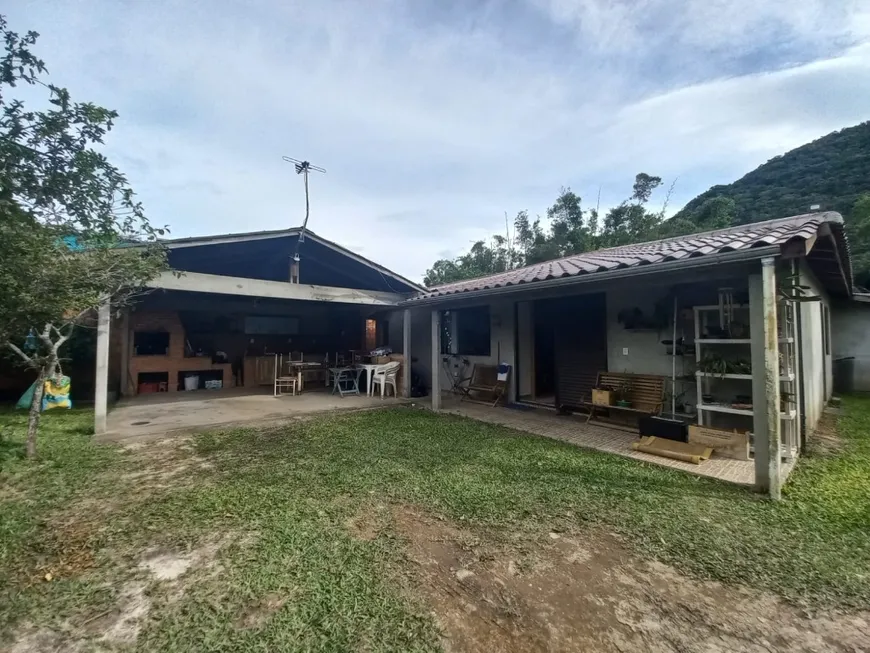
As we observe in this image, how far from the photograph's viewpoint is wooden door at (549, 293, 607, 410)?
6723mm

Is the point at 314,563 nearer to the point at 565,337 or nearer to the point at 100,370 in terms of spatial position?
the point at 100,370

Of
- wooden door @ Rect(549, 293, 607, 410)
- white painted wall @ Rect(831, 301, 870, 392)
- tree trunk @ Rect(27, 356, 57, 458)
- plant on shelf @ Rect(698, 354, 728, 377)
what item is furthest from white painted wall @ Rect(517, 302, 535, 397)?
white painted wall @ Rect(831, 301, 870, 392)

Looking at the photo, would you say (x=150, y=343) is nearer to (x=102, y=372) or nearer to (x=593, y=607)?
(x=102, y=372)

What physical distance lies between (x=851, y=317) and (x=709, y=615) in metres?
12.4

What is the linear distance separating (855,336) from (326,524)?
44.0ft

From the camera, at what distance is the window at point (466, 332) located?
28.9 ft

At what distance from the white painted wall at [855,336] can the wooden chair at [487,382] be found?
893 centimetres

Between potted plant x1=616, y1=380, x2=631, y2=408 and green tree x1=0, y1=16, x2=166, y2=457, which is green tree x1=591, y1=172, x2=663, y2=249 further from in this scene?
green tree x1=0, y1=16, x2=166, y2=457

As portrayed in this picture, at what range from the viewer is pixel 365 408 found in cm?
771

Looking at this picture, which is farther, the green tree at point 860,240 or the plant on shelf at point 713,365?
the green tree at point 860,240

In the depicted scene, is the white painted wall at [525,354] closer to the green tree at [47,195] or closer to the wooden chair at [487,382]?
the wooden chair at [487,382]

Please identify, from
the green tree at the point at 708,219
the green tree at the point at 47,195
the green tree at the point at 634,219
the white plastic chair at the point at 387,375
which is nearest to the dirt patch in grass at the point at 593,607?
the green tree at the point at 47,195

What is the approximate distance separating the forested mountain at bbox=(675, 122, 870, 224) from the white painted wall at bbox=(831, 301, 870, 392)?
11.2 meters

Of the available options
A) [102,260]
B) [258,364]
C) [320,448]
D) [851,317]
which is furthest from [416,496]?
[851,317]
